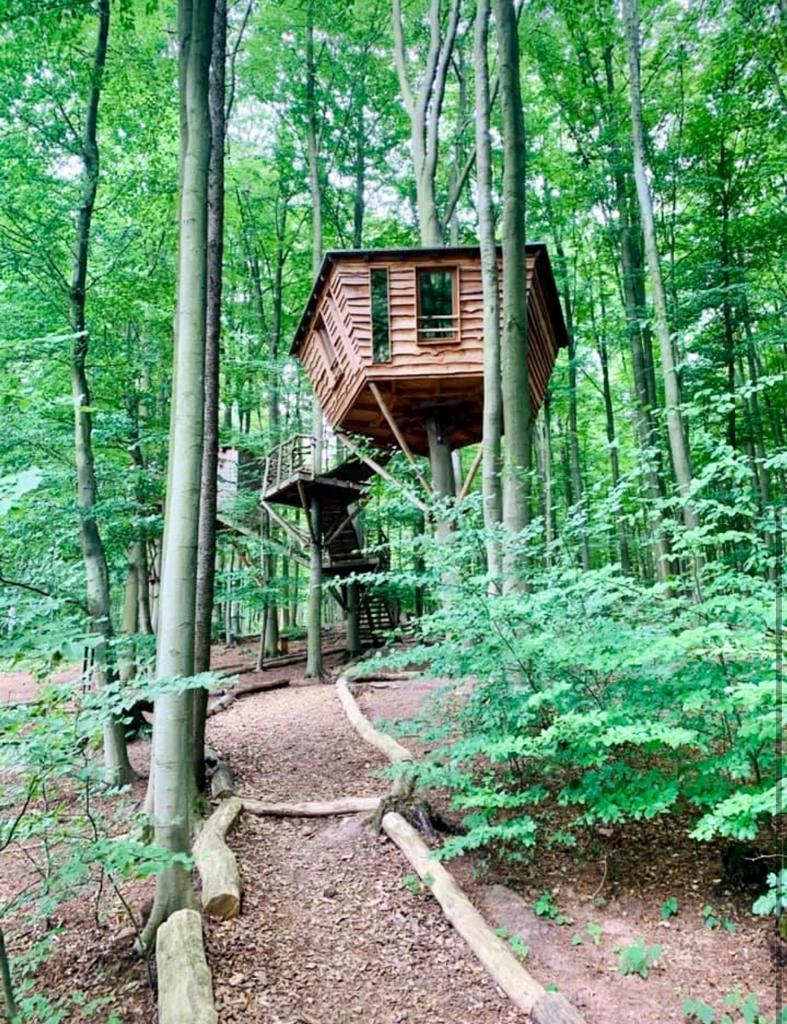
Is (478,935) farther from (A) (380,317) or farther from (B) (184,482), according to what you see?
(A) (380,317)

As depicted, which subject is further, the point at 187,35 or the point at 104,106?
the point at 104,106

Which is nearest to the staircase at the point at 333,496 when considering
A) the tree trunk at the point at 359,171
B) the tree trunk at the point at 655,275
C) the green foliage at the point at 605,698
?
the tree trunk at the point at 655,275

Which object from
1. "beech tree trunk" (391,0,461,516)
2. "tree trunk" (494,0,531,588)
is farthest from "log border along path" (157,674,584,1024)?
"beech tree trunk" (391,0,461,516)

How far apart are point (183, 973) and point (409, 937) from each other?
→ 1.32 meters

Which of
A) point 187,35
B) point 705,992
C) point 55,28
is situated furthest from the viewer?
point 55,28

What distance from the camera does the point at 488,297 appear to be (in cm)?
638

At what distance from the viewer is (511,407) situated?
5.48 m

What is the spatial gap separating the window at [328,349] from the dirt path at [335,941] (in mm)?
7762

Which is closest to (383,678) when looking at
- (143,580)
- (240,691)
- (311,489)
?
(240,691)

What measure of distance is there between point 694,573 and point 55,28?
642 cm

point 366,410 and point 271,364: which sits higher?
point 271,364

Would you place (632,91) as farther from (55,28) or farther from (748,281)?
(55,28)

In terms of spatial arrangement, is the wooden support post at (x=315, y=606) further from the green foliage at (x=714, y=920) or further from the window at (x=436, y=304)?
the green foliage at (x=714, y=920)

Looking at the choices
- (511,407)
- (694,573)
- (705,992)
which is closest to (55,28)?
(511,407)
